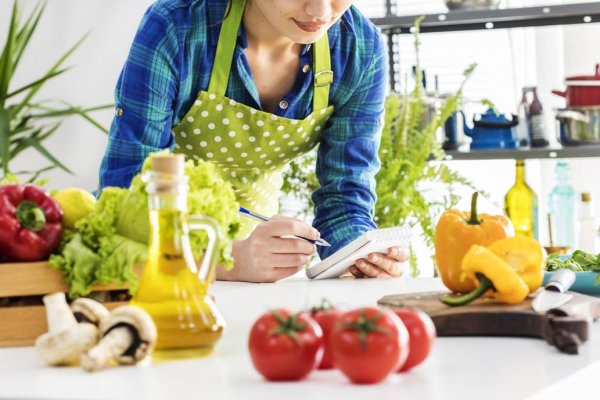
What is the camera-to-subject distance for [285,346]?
996mm

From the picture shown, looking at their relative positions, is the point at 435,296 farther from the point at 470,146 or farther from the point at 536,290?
the point at 470,146

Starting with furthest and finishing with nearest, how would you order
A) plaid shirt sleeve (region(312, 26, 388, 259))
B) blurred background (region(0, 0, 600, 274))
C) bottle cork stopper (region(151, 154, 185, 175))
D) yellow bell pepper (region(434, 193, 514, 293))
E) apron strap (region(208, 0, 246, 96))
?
blurred background (region(0, 0, 600, 274))
plaid shirt sleeve (region(312, 26, 388, 259))
apron strap (region(208, 0, 246, 96))
yellow bell pepper (region(434, 193, 514, 293))
bottle cork stopper (region(151, 154, 185, 175))

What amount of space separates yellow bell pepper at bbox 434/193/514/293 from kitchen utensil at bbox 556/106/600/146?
2.68 m

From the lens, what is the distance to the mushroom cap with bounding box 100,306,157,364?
1.05 meters

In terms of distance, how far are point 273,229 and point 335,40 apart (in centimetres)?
54

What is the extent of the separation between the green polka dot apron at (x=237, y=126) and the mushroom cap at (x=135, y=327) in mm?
1180

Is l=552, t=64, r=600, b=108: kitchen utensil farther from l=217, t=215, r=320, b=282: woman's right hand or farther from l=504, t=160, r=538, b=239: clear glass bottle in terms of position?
l=217, t=215, r=320, b=282: woman's right hand

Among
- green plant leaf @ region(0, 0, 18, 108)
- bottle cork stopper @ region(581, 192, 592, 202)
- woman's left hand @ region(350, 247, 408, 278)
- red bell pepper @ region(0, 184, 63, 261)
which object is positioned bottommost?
bottle cork stopper @ region(581, 192, 592, 202)

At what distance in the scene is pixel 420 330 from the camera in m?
1.07

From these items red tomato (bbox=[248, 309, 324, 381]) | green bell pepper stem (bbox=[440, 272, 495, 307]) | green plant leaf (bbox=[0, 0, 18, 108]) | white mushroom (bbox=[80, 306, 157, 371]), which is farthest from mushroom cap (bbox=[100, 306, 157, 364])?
green plant leaf (bbox=[0, 0, 18, 108])

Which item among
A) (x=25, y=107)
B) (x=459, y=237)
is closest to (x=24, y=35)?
(x=25, y=107)

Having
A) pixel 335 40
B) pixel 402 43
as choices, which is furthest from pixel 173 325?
pixel 402 43

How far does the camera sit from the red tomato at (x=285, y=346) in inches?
39.3

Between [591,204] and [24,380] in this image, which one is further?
[591,204]
